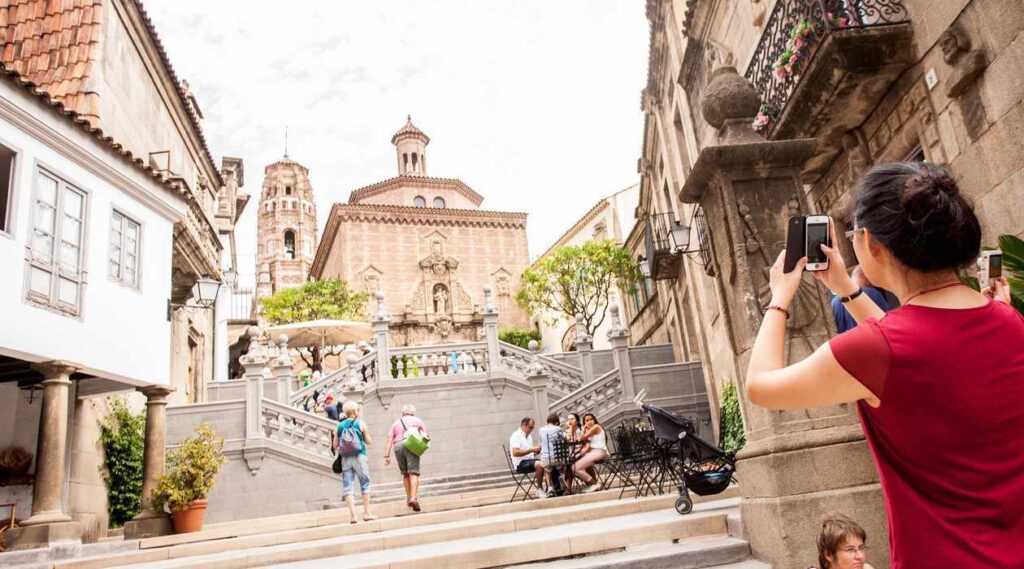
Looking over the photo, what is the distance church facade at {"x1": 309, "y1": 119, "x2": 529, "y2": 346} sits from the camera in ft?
140

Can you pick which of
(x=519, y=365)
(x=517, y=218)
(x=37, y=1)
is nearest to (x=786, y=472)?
(x=519, y=365)

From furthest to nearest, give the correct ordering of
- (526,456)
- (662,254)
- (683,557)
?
(662,254) < (526,456) < (683,557)

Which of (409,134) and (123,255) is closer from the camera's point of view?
(123,255)

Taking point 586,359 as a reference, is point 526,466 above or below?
below

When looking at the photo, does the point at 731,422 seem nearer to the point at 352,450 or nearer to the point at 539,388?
the point at 539,388

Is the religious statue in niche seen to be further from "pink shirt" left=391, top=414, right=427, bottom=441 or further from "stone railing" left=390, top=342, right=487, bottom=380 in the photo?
"pink shirt" left=391, top=414, right=427, bottom=441

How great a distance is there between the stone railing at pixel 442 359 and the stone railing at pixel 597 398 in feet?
9.27

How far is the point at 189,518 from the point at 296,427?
4957 millimetres

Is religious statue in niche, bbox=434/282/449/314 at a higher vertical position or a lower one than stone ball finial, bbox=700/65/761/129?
higher

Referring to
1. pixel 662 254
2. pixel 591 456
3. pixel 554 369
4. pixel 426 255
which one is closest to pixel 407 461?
pixel 591 456

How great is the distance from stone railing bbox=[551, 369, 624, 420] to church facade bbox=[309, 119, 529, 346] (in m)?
24.2

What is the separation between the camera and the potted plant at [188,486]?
1115 cm

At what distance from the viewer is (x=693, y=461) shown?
8039mm

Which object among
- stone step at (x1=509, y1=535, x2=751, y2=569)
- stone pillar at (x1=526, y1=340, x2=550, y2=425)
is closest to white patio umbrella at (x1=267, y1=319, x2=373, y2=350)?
stone pillar at (x1=526, y1=340, x2=550, y2=425)
